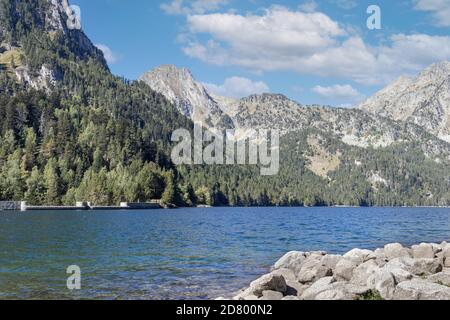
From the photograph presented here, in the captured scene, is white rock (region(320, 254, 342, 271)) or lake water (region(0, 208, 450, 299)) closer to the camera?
lake water (region(0, 208, 450, 299))

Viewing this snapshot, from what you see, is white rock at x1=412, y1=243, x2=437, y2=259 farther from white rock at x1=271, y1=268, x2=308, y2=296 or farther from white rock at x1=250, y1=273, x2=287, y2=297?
white rock at x1=250, y1=273, x2=287, y2=297

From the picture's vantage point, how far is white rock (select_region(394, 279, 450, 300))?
22.6m

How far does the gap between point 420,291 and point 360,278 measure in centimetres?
928

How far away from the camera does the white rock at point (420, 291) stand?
74.3 feet

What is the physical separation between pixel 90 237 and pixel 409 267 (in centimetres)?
5569

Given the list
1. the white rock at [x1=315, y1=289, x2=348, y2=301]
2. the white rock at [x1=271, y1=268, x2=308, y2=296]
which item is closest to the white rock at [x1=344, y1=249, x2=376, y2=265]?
the white rock at [x1=271, y1=268, x2=308, y2=296]

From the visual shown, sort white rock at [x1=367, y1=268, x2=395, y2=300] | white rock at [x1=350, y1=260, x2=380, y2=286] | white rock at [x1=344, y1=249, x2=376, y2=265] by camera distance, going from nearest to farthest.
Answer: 1. white rock at [x1=367, y1=268, x2=395, y2=300]
2. white rock at [x1=350, y1=260, x2=380, y2=286]
3. white rock at [x1=344, y1=249, x2=376, y2=265]

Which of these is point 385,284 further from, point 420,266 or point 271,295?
point 420,266

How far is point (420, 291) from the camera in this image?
23266 mm

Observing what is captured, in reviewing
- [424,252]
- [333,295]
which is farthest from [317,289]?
[424,252]

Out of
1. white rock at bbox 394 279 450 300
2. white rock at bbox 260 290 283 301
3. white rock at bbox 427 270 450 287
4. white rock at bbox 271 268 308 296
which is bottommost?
white rock at bbox 271 268 308 296
